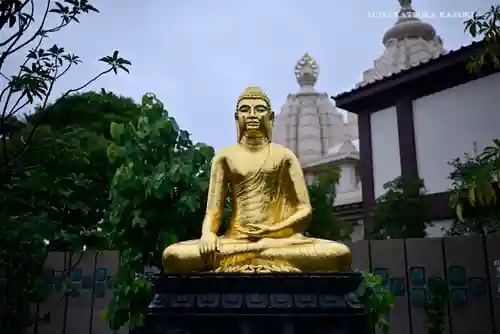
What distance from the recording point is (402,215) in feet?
29.1

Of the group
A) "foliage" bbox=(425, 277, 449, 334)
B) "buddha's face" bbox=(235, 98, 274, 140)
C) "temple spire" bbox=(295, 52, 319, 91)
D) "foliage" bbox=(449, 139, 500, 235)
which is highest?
"temple spire" bbox=(295, 52, 319, 91)

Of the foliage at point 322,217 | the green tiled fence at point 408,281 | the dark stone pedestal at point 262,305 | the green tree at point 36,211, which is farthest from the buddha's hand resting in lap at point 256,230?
the foliage at point 322,217

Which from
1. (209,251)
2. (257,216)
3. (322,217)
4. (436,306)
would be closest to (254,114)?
(257,216)

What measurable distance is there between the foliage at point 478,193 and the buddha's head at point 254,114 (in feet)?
5.69

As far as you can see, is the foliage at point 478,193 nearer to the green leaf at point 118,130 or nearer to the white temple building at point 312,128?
the green leaf at point 118,130

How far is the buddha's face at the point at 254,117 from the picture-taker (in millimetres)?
4512

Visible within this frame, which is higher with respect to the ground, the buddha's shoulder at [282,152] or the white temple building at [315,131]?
the white temple building at [315,131]

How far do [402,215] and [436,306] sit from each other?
3.79 metres

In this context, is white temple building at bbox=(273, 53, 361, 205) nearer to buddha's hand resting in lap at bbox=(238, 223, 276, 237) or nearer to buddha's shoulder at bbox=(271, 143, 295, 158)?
buddha's shoulder at bbox=(271, 143, 295, 158)

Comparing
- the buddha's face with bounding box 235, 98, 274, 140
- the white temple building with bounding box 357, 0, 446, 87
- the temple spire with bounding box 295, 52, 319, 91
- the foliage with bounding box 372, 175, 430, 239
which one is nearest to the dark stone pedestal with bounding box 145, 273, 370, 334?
the buddha's face with bounding box 235, 98, 274, 140

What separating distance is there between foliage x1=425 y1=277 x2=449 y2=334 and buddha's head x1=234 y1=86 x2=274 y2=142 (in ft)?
7.30

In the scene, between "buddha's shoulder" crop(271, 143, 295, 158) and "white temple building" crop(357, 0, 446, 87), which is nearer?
"buddha's shoulder" crop(271, 143, 295, 158)

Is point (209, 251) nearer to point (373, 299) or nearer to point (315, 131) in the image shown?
point (373, 299)

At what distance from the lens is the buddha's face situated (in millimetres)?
4512
